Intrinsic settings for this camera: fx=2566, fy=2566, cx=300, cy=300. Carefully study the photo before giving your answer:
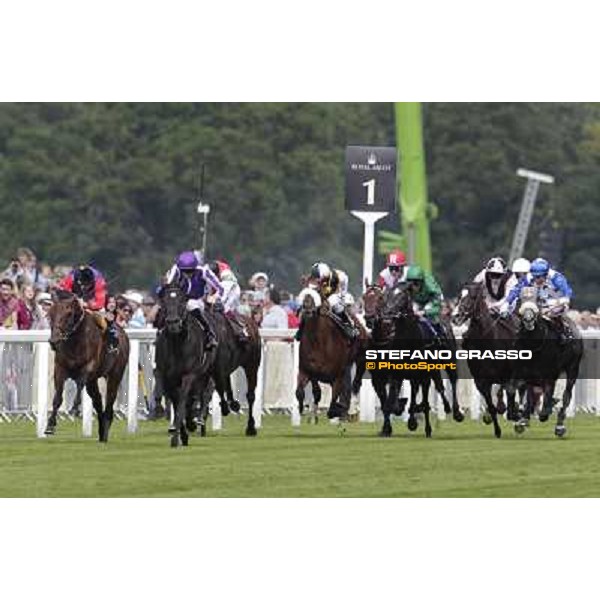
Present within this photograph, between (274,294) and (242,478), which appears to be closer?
(242,478)

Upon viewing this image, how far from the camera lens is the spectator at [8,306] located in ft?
88.6

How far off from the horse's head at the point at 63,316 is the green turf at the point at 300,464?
38.3 inches

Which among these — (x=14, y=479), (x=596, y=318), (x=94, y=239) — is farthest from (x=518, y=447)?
(x=94, y=239)

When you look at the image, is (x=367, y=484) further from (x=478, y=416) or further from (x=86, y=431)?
(x=478, y=416)

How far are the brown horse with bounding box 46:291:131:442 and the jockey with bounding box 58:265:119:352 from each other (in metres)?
0.06

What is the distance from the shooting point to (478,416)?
29.3 metres

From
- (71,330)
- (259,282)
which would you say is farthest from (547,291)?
(259,282)

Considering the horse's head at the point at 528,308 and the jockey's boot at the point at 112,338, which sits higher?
the horse's head at the point at 528,308

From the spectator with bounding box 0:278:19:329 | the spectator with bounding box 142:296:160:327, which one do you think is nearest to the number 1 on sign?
the spectator with bounding box 142:296:160:327

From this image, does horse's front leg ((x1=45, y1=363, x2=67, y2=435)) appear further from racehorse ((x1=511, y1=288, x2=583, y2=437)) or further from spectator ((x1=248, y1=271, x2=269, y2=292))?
spectator ((x1=248, y1=271, x2=269, y2=292))

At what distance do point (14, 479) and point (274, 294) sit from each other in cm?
1036

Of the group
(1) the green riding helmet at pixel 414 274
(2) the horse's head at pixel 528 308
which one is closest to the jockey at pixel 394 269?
(1) the green riding helmet at pixel 414 274

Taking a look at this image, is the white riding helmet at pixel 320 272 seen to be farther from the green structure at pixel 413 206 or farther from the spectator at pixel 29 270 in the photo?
the green structure at pixel 413 206

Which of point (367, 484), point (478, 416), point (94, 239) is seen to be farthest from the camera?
point (94, 239)
